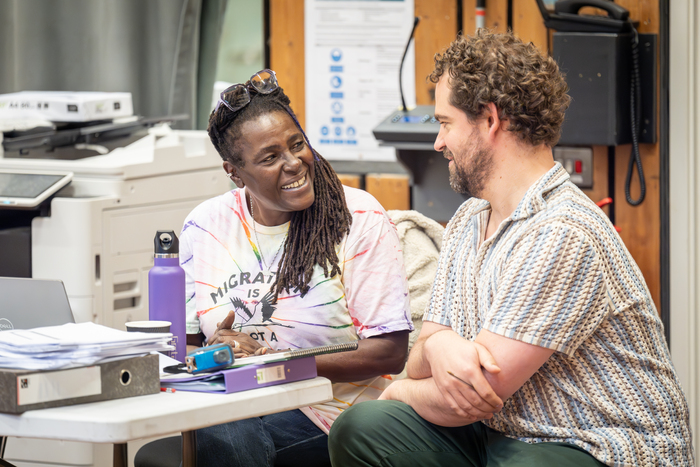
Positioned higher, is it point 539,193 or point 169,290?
point 539,193

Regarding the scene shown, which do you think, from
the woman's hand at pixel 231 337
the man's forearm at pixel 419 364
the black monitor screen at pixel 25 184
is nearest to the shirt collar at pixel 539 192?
the man's forearm at pixel 419 364

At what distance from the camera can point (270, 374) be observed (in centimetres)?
123

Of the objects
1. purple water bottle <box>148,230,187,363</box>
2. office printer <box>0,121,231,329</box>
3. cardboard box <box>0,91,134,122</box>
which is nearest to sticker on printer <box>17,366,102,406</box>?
purple water bottle <box>148,230,187,363</box>

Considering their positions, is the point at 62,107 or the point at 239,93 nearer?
the point at 239,93

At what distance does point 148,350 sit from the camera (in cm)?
121

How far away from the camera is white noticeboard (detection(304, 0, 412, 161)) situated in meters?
3.28

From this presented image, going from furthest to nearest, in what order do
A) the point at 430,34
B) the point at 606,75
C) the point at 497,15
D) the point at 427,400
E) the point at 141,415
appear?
the point at 430,34
the point at 497,15
the point at 606,75
the point at 427,400
the point at 141,415

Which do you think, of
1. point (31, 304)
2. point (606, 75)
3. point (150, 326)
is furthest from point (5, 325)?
point (606, 75)

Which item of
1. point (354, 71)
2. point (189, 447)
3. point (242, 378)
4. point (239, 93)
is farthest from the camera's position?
point (354, 71)

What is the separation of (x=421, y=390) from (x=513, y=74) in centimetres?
59

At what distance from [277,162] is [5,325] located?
633 mm

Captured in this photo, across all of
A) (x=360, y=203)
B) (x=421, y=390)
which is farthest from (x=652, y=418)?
(x=360, y=203)

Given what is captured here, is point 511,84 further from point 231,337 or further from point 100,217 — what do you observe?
point 100,217

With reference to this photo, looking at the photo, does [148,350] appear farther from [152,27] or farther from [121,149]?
[152,27]
